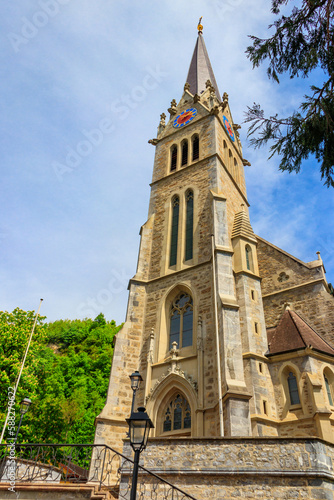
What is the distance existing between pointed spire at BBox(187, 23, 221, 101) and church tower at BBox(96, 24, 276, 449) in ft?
26.0

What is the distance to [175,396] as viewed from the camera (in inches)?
610

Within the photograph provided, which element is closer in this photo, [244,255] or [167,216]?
[244,255]

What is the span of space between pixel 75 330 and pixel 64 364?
1579 centimetres

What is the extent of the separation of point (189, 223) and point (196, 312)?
546cm

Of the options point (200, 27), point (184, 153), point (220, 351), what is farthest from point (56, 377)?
point (200, 27)

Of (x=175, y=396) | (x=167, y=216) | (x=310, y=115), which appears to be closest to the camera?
(x=310, y=115)

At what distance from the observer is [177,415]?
49.0ft

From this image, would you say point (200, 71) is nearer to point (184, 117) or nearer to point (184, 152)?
point (184, 117)

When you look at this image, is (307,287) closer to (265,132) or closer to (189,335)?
(189,335)

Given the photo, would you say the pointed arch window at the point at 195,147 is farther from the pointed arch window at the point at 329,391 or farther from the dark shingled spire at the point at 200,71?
the pointed arch window at the point at 329,391

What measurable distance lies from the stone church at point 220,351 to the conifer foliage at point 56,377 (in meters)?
6.42

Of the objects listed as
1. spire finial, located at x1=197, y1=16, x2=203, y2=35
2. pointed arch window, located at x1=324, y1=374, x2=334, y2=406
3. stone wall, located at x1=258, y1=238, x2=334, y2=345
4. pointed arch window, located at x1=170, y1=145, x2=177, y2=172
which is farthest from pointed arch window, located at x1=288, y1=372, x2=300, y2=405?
spire finial, located at x1=197, y1=16, x2=203, y2=35

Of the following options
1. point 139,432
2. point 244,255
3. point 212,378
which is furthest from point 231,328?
point 139,432

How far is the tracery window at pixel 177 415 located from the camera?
14.6m
